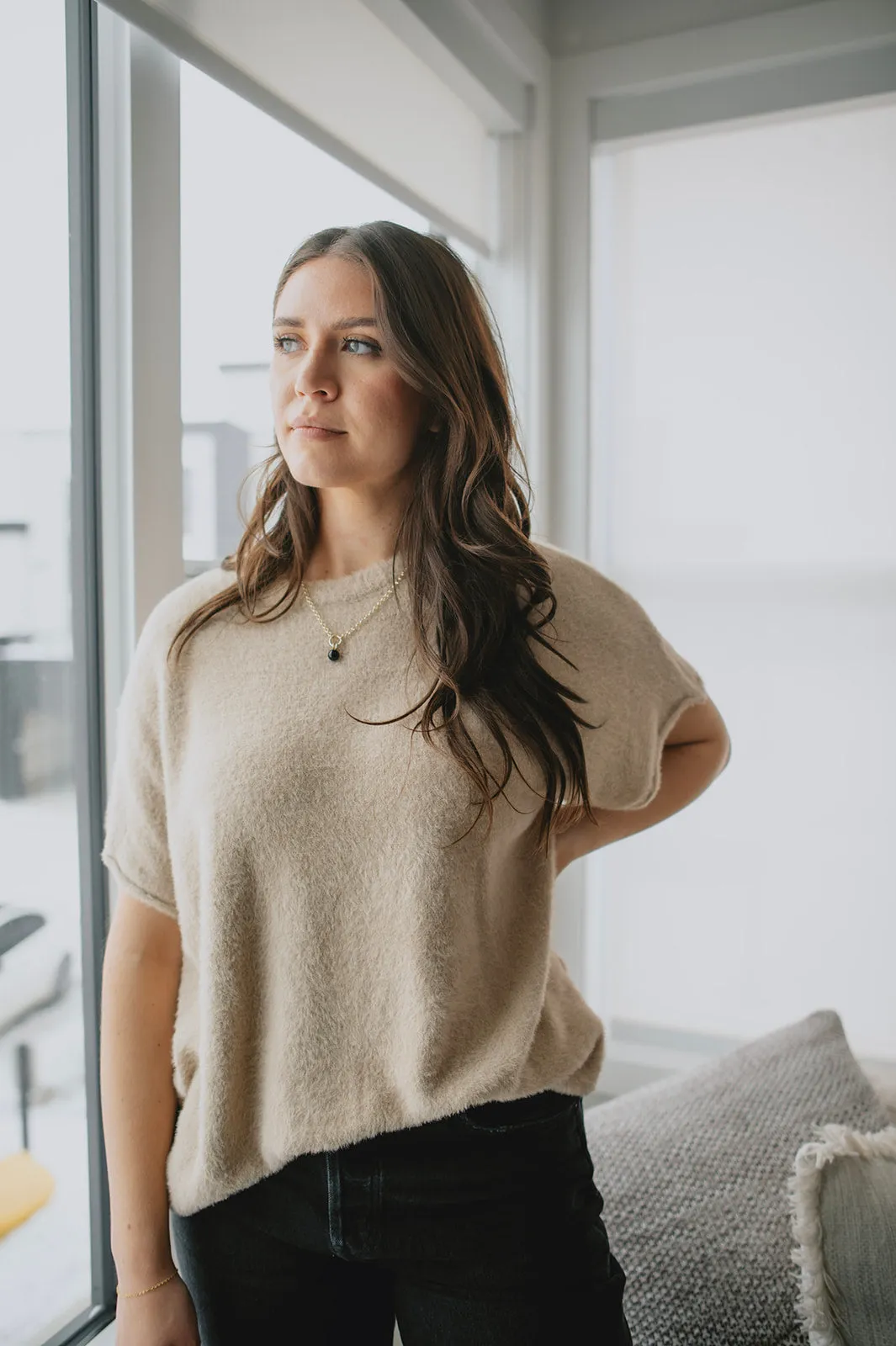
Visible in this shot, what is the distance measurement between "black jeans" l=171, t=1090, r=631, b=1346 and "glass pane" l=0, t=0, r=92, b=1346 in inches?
11.0

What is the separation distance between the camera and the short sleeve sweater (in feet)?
2.91

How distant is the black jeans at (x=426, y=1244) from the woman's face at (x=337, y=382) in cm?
59

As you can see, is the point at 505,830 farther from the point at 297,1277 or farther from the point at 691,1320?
the point at 691,1320

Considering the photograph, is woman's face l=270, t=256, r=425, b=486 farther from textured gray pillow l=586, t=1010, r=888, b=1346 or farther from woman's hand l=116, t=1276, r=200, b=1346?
textured gray pillow l=586, t=1010, r=888, b=1346

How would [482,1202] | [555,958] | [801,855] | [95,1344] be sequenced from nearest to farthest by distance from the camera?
[482,1202] < [555,958] < [95,1344] < [801,855]

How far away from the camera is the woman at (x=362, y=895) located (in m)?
0.88

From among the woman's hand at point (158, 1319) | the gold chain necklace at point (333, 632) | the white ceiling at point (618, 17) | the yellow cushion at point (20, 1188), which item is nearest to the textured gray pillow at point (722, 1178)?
the woman's hand at point (158, 1319)

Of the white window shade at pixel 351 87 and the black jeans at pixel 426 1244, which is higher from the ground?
the white window shade at pixel 351 87

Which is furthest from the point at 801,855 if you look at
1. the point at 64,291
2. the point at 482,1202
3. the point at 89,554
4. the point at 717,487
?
the point at 64,291

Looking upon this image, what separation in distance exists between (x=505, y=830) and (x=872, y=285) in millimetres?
1543

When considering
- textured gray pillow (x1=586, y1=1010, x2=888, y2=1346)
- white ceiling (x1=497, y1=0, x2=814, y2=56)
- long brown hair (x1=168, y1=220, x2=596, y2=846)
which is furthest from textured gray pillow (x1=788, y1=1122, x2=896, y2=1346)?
white ceiling (x1=497, y1=0, x2=814, y2=56)

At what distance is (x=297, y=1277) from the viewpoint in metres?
0.92

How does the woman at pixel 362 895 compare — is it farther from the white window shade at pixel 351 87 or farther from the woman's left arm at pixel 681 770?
the white window shade at pixel 351 87

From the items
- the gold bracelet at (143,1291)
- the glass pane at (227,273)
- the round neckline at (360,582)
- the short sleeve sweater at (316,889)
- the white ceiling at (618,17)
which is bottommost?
the gold bracelet at (143,1291)
